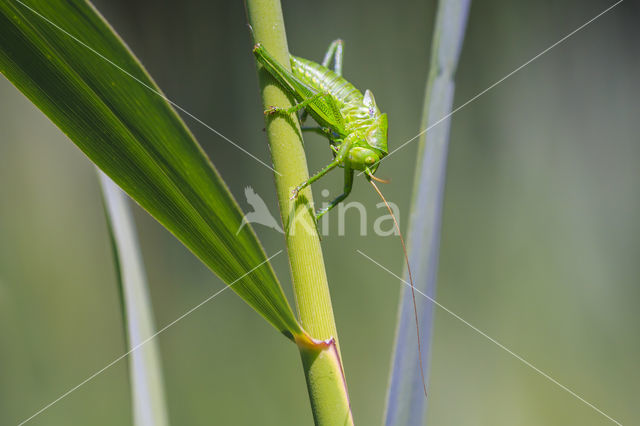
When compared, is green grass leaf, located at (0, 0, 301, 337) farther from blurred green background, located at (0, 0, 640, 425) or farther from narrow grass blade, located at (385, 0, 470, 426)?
blurred green background, located at (0, 0, 640, 425)

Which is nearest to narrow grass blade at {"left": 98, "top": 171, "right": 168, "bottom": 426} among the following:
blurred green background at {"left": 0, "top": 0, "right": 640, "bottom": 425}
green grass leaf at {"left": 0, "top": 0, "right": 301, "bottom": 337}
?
green grass leaf at {"left": 0, "top": 0, "right": 301, "bottom": 337}

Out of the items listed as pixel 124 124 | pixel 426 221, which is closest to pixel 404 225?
pixel 426 221

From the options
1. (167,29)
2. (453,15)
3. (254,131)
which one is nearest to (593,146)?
(254,131)

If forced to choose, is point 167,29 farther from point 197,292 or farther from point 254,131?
point 197,292

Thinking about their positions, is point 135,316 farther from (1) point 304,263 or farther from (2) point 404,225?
(2) point 404,225

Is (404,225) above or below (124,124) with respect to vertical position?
above

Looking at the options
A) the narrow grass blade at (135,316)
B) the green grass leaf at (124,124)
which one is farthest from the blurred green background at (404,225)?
→ the green grass leaf at (124,124)
